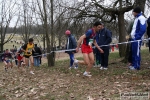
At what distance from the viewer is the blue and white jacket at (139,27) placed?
8.45 m

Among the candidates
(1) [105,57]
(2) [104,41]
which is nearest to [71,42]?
(2) [104,41]

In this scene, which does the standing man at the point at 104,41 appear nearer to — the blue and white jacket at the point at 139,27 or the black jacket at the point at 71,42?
the black jacket at the point at 71,42

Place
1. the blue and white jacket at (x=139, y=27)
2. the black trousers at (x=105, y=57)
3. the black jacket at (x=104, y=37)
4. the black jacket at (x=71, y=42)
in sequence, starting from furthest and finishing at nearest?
the black jacket at (x=71, y=42) → the black jacket at (x=104, y=37) → the black trousers at (x=105, y=57) → the blue and white jacket at (x=139, y=27)

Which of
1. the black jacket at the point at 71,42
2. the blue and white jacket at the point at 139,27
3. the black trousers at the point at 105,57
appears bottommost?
the black trousers at the point at 105,57

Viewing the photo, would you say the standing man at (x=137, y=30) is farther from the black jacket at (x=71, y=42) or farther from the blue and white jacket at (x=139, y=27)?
the black jacket at (x=71, y=42)

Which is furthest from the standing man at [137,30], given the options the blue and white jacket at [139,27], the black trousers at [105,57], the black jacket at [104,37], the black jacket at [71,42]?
the black jacket at [71,42]

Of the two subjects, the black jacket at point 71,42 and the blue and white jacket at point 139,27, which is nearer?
the blue and white jacket at point 139,27

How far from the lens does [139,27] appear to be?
28.1ft

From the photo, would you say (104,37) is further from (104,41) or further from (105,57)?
(105,57)

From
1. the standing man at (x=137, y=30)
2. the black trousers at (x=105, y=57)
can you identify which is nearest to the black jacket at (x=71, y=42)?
the black trousers at (x=105, y=57)

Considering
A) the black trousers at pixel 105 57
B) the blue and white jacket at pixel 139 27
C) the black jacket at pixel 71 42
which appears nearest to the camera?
the blue and white jacket at pixel 139 27

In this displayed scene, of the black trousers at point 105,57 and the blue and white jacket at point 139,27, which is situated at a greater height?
the blue and white jacket at point 139,27

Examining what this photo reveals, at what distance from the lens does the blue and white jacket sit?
8.45 m

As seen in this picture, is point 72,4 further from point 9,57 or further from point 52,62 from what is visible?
point 9,57
